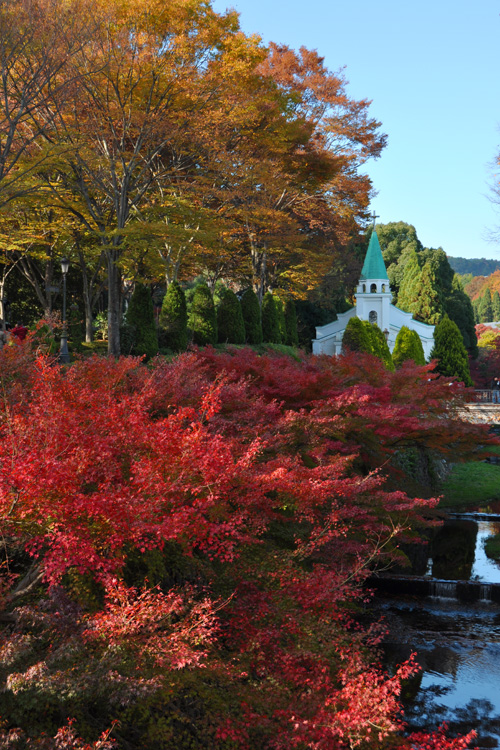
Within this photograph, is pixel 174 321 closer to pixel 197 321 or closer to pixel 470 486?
pixel 197 321

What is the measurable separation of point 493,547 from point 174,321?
14.5 m

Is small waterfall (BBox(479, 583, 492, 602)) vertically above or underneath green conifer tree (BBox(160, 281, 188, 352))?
underneath

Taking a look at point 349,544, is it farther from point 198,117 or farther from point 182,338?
point 182,338

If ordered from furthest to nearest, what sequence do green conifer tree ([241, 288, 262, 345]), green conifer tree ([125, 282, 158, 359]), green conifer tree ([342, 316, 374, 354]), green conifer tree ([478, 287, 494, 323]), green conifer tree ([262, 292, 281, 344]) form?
green conifer tree ([478, 287, 494, 323])
green conifer tree ([262, 292, 281, 344])
green conifer tree ([342, 316, 374, 354])
green conifer tree ([241, 288, 262, 345])
green conifer tree ([125, 282, 158, 359])

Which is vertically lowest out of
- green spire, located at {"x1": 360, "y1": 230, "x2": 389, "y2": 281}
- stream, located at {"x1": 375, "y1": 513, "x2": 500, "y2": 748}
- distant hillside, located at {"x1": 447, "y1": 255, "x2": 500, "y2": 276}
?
stream, located at {"x1": 375, "y1": 513, "x2": 500, "y2": 748}

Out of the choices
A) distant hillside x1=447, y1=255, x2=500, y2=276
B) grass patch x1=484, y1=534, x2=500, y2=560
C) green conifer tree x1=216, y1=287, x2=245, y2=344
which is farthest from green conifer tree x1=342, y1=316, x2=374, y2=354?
distant hillside x1=447, y1=255, x2=500, y2=276

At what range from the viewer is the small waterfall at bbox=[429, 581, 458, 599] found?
12.3 m

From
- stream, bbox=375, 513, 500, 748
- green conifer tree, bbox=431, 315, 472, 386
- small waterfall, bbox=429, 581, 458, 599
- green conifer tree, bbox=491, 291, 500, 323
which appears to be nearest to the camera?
stream, bbox=375, 513, 500, 748

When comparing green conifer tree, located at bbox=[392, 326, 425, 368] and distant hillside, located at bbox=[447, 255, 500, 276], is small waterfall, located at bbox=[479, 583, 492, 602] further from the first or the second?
distant hillside, located at bbox=[447, 255, 500, 276]

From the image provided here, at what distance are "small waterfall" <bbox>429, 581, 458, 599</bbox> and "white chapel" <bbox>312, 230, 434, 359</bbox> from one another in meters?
34.4

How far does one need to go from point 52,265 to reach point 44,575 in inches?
1044

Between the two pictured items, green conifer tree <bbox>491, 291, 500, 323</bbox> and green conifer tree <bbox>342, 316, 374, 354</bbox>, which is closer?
green conifer tree <bbox>342, 316, 374, 354</bbox>

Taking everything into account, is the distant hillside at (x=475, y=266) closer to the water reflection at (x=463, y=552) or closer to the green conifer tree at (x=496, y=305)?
the green conifer tree at (x=496, y=305)

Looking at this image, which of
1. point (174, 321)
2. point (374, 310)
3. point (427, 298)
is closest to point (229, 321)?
point (174, 321)
